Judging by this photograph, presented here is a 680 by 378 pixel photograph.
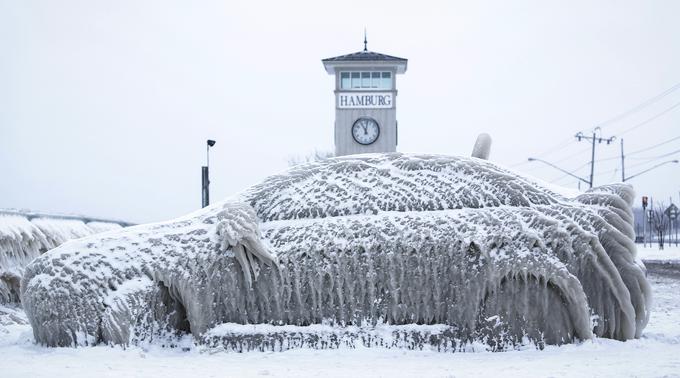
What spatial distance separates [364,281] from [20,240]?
4449 millimetres

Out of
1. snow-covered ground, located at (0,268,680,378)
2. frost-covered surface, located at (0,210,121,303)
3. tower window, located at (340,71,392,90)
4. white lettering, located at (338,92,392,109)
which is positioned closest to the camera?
snow-covered ground, located at (0,268,680,378)

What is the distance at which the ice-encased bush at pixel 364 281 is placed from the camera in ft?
16.0

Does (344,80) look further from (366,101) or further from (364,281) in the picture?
(364,281)

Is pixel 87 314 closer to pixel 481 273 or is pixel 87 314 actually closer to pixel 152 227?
pixel 152 227

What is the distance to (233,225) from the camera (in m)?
5.10

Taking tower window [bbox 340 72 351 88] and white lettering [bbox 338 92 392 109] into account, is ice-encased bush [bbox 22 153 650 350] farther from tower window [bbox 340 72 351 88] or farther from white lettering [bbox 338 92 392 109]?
tower window [bbox 340 72 351 88]

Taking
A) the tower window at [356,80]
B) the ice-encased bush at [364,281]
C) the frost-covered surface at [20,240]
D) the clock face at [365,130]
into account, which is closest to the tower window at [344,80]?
the tower window at [356,80]

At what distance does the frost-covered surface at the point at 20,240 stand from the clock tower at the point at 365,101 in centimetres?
1287

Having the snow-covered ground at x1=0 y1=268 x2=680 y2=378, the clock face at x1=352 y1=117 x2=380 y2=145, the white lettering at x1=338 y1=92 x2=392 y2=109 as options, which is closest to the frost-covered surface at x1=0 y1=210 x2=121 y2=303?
the snow-covered ground at x1=0 y1=268 x2=680 y2=378

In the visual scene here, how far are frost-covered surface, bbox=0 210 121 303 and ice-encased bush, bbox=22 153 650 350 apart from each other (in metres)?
2.13

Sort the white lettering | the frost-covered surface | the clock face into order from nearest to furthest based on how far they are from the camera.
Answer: the frost-covered surface < the clock face < the white lettering

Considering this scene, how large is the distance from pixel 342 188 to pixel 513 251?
1.49 meters

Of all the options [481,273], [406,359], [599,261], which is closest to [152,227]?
[406,359]

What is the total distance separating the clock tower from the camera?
2058 centimetres
